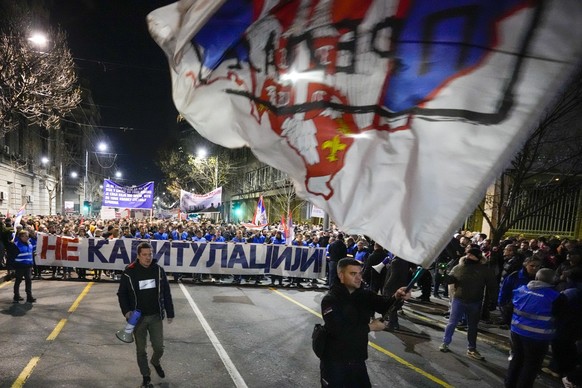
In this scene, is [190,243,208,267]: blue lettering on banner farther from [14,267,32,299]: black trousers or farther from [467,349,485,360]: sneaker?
[467,349,485,360]: sneaker

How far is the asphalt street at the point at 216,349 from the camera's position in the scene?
536 centimetres

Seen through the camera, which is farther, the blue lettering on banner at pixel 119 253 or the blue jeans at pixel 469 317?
the blue lettering on banner at pixel 119 253

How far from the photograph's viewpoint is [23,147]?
97.8 ft

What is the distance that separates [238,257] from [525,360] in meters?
9.71

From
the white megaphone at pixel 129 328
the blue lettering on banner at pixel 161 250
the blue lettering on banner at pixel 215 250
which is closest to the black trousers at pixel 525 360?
the white megaphone at pixel 129 328

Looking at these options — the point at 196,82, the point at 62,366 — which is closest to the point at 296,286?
the point at 62,366

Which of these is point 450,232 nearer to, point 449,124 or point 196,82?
point 449,124

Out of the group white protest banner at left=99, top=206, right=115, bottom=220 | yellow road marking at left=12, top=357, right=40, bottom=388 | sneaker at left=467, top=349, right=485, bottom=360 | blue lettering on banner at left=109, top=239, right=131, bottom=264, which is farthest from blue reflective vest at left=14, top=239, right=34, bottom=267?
white protest banner at left=99, top=206, right=115, bottom=220

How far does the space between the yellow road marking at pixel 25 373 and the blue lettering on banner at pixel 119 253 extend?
23.6 ft

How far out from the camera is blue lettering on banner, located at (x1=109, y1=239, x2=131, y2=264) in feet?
41.7

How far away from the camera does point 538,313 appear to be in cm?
480

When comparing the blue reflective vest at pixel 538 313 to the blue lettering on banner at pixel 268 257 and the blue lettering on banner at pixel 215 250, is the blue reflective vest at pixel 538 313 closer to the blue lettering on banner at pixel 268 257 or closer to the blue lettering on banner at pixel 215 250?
the blue lettering on banner at pixel 268 257

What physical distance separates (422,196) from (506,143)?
1.85 ft

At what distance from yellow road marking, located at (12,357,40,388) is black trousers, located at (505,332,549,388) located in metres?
6.64
